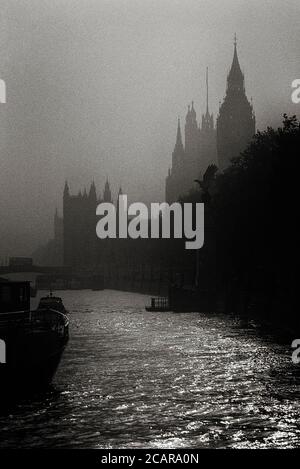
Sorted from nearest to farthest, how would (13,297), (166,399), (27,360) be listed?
(166,399) → (27,360) → (13,297)

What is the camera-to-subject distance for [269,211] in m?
55.8

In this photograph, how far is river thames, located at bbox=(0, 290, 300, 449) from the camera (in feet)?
70.7

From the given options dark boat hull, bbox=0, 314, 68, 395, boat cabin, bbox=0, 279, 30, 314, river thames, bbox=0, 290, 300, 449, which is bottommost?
river thames, bbox=0, 290, 300, 449

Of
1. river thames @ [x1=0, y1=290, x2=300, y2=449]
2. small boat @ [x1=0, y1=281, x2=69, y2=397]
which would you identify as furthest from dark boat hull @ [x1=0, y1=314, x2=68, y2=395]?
river thames @ [x1=0, y1=290, x2=300, y2=449]

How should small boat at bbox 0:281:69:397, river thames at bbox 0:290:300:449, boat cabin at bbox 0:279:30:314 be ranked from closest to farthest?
river thames at bbox 0:290:300:449
small boat at bbox 0:281:69:397
boat cabin at bbox 0:279:30:314

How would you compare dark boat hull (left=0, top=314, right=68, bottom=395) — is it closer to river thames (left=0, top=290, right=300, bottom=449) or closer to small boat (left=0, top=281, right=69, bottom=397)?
small boat (left=0, top=281, right=69, bottom=397)

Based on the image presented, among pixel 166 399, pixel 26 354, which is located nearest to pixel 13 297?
pixel 26 354

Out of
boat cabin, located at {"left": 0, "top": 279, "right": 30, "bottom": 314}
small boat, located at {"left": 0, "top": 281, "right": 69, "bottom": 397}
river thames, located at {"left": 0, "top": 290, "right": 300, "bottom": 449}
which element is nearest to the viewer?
river thames, located at {"left": 0, "top": 290, "right": 300, "bottom": 449}

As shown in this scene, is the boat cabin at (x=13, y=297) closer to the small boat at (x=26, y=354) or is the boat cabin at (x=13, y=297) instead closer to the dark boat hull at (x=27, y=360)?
the small boat at (x=26, y=354)

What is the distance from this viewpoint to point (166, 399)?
27781 mm

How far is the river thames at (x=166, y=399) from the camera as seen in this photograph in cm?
2155

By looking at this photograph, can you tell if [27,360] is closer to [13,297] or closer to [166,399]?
[166,399]

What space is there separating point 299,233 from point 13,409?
30809mm
